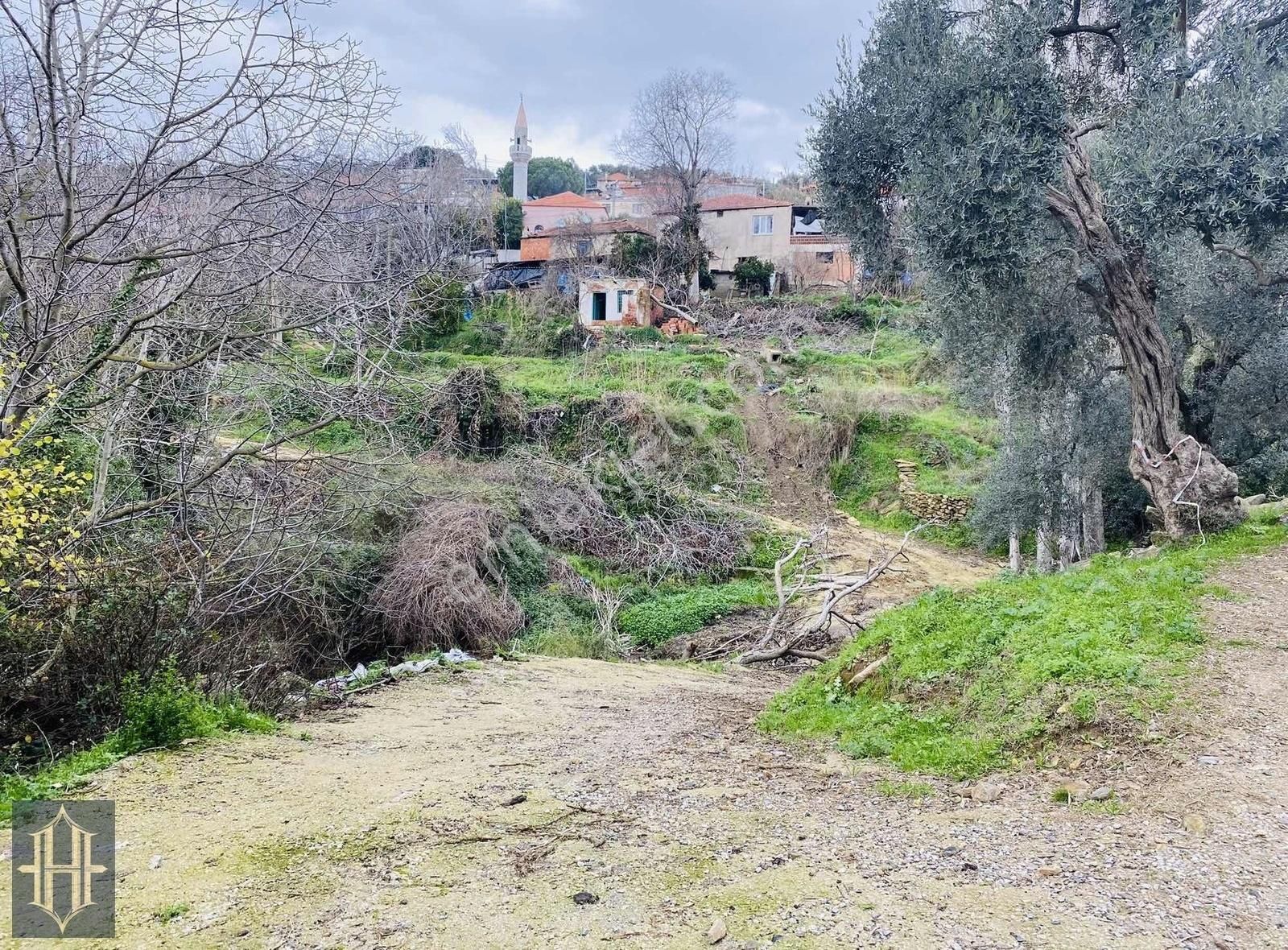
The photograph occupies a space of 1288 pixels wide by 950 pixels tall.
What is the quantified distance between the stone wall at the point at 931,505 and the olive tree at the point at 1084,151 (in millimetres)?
10484

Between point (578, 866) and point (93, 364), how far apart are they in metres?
4.53

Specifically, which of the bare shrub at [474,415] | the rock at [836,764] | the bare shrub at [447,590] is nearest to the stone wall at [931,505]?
the bare shrub at [474,415]

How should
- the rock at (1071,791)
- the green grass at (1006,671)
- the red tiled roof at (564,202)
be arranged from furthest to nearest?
the red tiled roof at (564,202), the green grass at (1006,671), the rock at (1071,791)

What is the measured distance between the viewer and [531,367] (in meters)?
25.9

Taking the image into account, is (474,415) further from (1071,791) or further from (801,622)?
(1071,791)

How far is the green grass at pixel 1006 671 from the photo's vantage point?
194 inches

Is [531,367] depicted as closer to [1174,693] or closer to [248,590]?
[248,590]

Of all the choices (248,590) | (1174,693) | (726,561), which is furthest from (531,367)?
(1174,693)

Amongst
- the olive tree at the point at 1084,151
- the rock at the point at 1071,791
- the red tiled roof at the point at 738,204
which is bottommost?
the rock at the point at 1071,791

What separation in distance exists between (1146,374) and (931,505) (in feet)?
36.5

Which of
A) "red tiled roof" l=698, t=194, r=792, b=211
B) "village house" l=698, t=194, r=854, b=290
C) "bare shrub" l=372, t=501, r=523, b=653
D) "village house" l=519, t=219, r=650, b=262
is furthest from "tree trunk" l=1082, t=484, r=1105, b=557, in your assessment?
"red tiled roof" l=698, t=194, r=792, b=211

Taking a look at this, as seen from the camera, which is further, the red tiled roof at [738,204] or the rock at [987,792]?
the red tiled roof at [738,204]

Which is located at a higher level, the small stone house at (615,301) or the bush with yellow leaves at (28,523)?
the small stone house at (615,301)

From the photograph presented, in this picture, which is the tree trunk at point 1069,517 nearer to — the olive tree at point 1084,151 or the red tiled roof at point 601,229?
the olive tree at point 1084,151
